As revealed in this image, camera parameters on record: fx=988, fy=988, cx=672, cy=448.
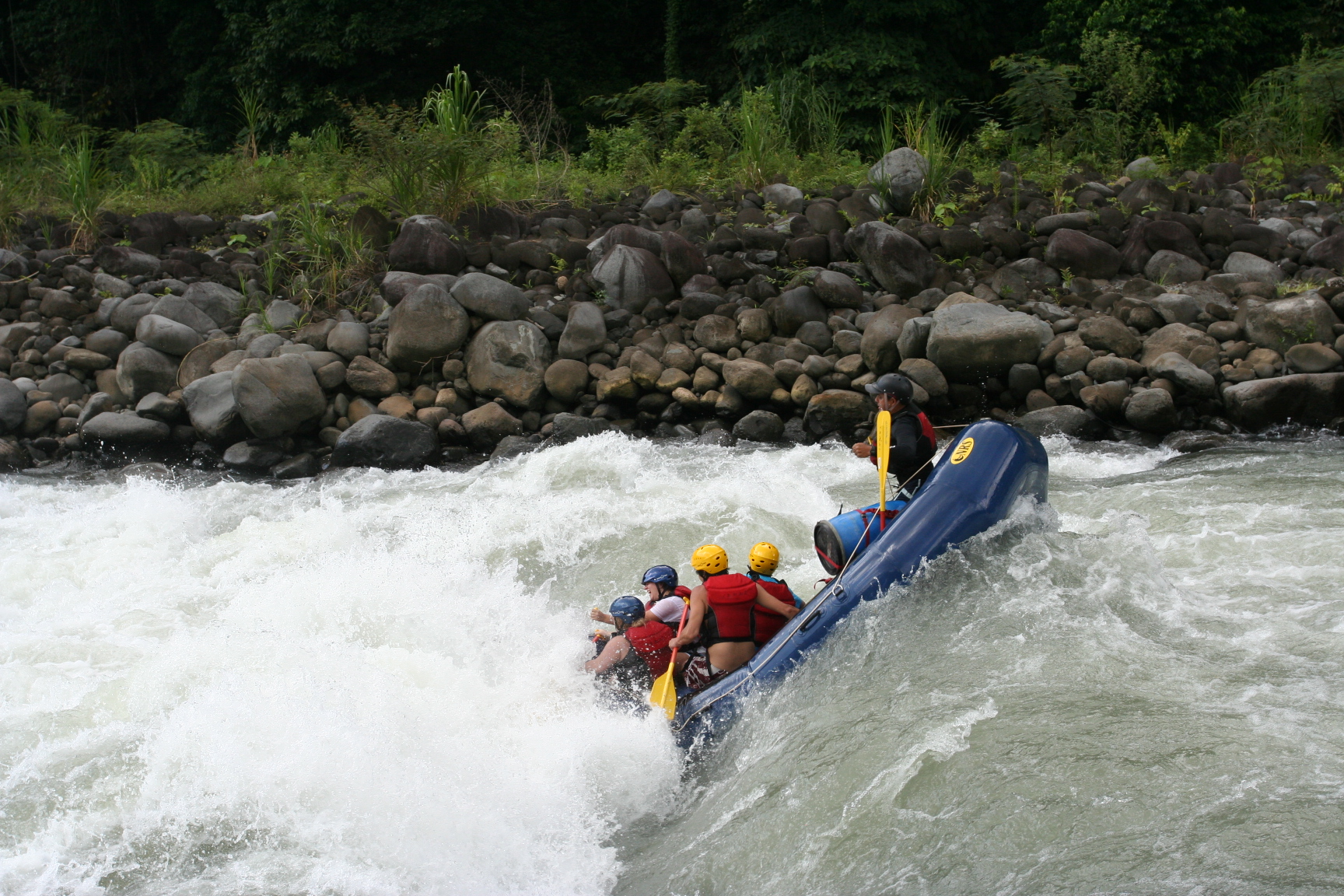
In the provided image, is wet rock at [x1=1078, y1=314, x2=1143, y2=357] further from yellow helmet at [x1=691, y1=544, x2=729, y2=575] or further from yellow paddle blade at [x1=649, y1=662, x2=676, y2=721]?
yellow paddle blade at [x1=649, y1=662, x2=676, y2=721]

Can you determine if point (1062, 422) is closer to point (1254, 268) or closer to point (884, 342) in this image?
point (884, 342)

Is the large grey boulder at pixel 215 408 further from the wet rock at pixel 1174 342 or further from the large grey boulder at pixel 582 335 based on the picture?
the wet rock at pixel 1174 342

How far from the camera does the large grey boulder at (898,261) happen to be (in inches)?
351

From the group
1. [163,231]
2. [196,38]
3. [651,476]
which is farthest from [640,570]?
[196,38]

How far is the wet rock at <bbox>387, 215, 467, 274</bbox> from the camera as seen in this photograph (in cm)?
941

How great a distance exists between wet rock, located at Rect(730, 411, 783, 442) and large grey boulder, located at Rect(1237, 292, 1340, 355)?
3.67m

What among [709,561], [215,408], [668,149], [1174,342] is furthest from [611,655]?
[668,149]

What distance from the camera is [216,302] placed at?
9.44m

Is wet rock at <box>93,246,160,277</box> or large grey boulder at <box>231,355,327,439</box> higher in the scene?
wet rock at <box>93,246,160,277</box>

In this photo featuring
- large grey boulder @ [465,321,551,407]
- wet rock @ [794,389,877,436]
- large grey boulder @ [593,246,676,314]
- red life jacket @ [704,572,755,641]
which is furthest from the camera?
large grey boulder @ [593,246,676,314]

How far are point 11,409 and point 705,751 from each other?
24.6ft

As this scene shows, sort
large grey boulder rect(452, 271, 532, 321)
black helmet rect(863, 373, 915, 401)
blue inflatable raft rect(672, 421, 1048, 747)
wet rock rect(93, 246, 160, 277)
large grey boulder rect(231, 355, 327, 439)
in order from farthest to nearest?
wet rock rect(93, 246, 160, 277) → large grey boulder rect(452, 271, 532, 321) → large grey boulder rect(231, 355, 327, 439) → black helmet rect(863, 373, 915, 401) → blue inflatable raft rect(672, 421, 1048, 747)

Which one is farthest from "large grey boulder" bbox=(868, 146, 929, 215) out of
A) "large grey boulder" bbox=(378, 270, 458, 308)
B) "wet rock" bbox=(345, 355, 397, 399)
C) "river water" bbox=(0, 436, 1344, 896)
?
"wet rock" bbox=(345, 355, 397, 399)

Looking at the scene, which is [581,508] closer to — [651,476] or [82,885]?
[651,476]
